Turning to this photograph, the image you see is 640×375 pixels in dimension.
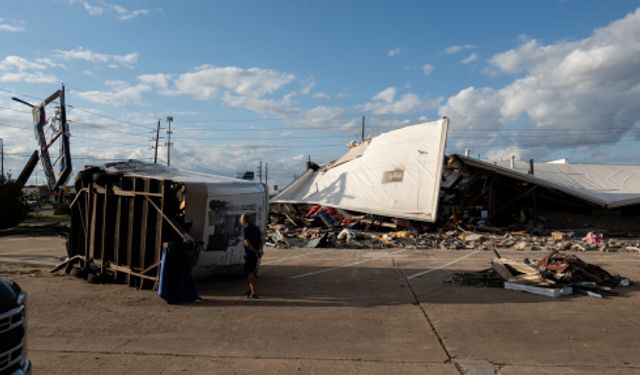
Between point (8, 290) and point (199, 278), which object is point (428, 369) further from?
point (199, 278)

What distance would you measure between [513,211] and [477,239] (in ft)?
28.3

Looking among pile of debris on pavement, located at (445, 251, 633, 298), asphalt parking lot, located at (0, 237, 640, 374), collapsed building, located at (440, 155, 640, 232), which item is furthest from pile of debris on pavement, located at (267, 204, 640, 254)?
pile of debris on pavement, located at (445, 251, 633, 298)

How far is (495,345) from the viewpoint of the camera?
262 inches

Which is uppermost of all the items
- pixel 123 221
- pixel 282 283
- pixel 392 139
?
pixel 392 139

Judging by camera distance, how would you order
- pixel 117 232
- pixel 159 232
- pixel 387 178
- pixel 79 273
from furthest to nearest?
pixel 387 178 → pixel 79 273 → pixel 117 232 → pixel 159 232

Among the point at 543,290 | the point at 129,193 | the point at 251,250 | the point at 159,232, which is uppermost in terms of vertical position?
the point at 129,193

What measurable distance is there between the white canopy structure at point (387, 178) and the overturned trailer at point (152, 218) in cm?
1451

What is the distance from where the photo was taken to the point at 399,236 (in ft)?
75.2

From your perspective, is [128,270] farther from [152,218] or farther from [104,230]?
[152,218]

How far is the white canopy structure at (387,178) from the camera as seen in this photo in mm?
25172

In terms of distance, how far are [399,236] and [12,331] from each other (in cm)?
2009

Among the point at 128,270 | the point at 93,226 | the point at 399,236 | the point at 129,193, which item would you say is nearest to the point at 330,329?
the point at 128,270

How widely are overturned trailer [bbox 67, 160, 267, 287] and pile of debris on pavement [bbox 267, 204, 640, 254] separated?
29.4 feet

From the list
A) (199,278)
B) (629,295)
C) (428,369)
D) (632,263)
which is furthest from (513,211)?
(428,369)
